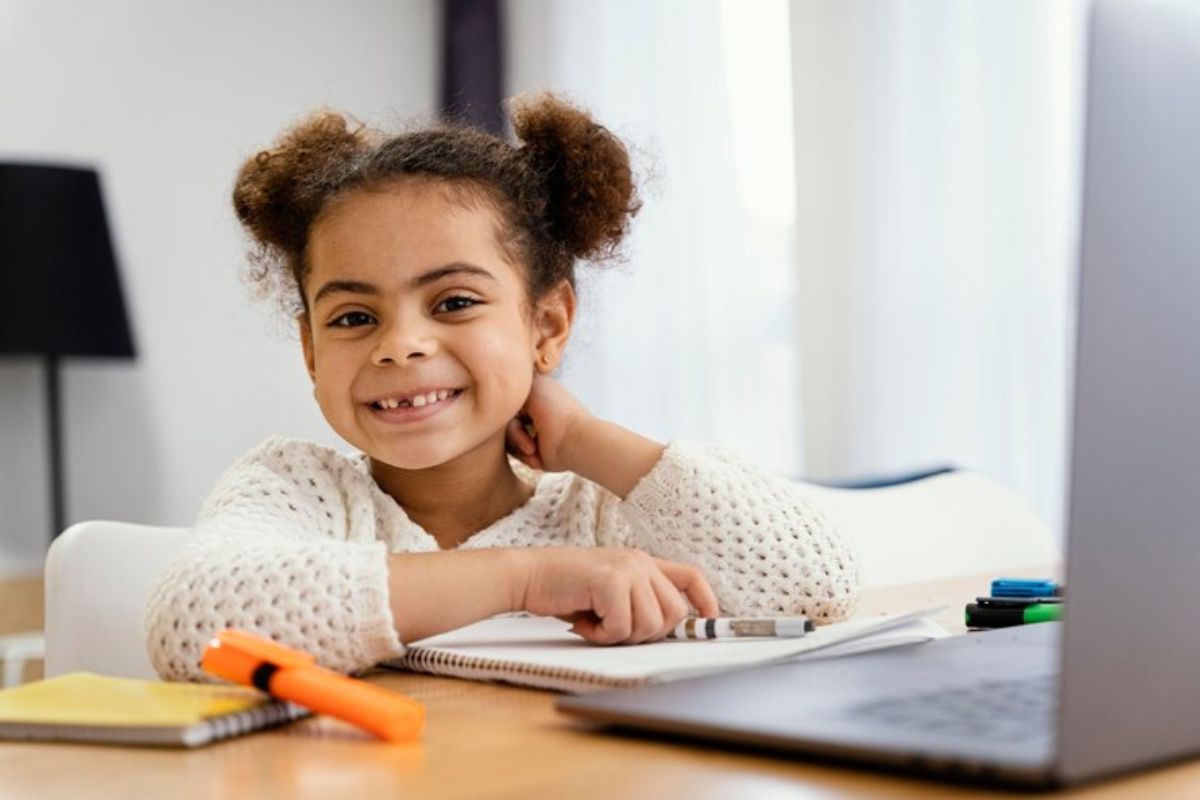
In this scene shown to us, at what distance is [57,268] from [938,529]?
2.03 meters

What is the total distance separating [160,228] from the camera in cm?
367

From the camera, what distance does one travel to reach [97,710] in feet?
2.25

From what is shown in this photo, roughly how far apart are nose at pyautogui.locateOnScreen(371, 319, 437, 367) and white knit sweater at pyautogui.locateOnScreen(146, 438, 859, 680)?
93 millimetres

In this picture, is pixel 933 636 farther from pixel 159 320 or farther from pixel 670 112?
pixel 159 320

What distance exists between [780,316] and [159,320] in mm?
1486

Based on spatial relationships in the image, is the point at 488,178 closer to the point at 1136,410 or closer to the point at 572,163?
the point at 572,163

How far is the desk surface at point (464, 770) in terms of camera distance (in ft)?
1.74

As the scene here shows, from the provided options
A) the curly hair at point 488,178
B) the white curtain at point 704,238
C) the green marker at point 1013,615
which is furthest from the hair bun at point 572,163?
the white curtain at point 704,238

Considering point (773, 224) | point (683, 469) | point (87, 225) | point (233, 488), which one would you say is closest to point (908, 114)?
point (773, 224)

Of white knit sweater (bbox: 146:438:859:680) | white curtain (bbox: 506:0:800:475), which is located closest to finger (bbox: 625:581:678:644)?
white knit sweater (bbox: 146:438:859:680)

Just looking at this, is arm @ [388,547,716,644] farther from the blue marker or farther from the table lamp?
the table lamp

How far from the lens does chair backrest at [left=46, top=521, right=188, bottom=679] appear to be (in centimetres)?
115

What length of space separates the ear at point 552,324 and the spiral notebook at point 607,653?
0.45 metres

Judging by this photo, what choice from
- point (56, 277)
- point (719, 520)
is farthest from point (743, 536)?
point (56, 277)
